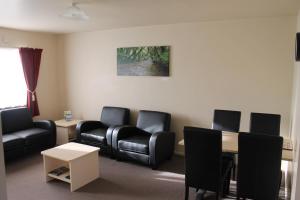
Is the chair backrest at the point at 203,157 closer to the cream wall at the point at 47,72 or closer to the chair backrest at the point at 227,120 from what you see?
the chair backrest at the point at 227,120

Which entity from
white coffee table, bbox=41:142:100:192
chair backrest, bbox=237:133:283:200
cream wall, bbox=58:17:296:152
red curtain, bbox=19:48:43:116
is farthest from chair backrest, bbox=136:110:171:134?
red curtain, bbox=19:48:43:116

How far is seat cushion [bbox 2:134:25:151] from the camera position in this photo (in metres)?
3.99

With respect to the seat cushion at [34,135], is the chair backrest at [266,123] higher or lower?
higher

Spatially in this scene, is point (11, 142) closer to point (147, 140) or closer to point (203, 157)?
point (147, 140)

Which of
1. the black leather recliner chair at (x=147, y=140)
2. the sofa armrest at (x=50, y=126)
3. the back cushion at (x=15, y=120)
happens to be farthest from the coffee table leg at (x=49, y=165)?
the back cushion at (x=15, y=120)

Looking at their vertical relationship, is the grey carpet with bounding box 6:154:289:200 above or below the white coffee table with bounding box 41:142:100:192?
below

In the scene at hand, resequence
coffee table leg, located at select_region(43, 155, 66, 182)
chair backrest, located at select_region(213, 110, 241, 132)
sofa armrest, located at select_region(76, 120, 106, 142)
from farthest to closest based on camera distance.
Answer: sofa armrest, located at select_region(76, 120, 106, 142)
chair backrest, located at select_region(213, 110, 241, 132)
coffee table leg, located at select_region(43, 155, 66, 182)

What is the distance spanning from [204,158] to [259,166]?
54 centimetres

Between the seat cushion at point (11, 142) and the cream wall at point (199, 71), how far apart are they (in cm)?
162

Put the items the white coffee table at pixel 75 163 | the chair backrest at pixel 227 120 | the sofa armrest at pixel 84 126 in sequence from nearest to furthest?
the white coffee table at pixel 75 163 → the chair backrest at pixel 227 120 → the sofa armrest at pixel 84 126

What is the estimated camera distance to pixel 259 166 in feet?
8.07

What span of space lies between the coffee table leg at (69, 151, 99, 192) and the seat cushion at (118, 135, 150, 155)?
24.4 inches

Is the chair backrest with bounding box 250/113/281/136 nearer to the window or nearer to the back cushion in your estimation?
the back cushion

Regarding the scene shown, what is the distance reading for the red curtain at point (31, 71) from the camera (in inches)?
196
